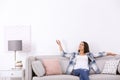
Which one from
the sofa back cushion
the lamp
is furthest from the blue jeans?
the lamp

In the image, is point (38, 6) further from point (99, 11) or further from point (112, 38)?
point (112, 38)

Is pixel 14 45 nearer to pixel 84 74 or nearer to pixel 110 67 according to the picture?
pixel 84 74

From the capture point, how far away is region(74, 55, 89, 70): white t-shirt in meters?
4.84

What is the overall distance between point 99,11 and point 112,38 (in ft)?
2.10

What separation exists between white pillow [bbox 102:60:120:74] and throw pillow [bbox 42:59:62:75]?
867mm

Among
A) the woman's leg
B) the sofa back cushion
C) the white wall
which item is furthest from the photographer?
the white wall

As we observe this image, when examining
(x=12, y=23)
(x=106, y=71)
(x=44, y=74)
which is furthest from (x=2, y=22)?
(x=106, y=71)

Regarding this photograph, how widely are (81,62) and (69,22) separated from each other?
0.99 metres

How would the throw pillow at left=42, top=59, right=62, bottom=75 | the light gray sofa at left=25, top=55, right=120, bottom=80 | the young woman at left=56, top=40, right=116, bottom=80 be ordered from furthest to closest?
1. the young woman at left=56, top=40, right=116, bottom=80
2. the throw pillow at left=42, top=59, right=62, bottom=75
3. the light gray sofa at left=25, top=55, right=120, bottom=80

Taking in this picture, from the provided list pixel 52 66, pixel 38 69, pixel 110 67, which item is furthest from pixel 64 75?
pixel 110 67

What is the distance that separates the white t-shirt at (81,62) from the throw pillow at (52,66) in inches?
14.4

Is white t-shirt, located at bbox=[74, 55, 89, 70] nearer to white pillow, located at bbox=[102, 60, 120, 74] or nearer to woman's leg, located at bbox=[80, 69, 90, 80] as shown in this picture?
woman's leg, located at bbox=[80, 69, 90, 80]

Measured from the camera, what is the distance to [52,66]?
4672 millimetres

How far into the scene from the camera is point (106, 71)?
4742mm
